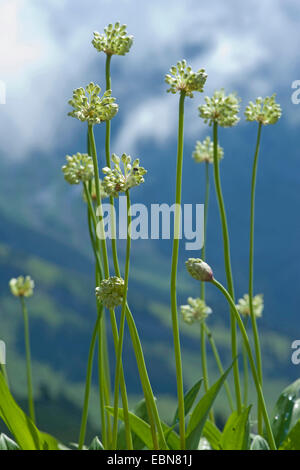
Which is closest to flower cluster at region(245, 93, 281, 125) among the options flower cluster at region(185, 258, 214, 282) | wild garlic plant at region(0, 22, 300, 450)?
wild garlic plant at region(0, 22, 300, 450)

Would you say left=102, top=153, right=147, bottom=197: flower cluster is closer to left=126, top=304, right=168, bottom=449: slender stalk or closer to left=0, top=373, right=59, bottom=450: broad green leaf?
left=126, top=304, right=168, bottom=449: slender stalk

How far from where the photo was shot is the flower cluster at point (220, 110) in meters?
0.68

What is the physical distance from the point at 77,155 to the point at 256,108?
0.25 meters

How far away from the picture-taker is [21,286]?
0.89 m

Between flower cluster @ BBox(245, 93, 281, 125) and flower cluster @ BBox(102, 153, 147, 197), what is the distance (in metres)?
0.31

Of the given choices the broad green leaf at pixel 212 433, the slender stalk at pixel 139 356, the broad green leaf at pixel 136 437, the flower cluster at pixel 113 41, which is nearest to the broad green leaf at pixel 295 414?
the broad green leaf at pixel 212 433

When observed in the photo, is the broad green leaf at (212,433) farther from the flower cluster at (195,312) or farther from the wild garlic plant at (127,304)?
the flower cluster at (195,312)

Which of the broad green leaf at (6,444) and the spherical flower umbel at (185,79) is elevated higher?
the spherical flower umbel at (185,79)

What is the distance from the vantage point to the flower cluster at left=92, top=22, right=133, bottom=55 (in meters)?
0.57

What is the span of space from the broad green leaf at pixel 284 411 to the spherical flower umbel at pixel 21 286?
0.44 meters

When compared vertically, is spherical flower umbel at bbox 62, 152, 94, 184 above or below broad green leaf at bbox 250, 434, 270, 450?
above

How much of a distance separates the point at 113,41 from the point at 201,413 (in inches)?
16.6
